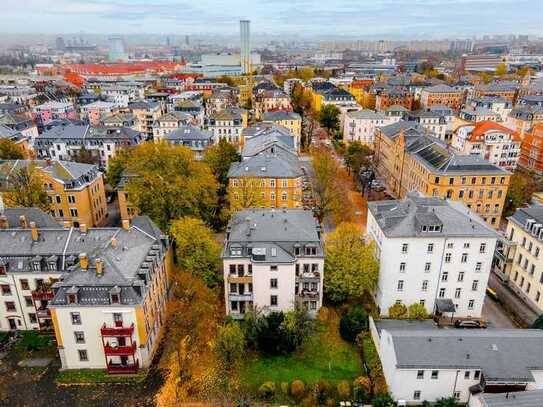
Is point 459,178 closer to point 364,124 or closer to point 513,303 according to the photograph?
point 513,303

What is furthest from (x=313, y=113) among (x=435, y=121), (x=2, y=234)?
(x=2, y=234)

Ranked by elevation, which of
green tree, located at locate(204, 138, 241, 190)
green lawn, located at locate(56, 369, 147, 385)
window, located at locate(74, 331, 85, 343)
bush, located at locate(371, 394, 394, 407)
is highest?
green tree, located at locate(204, 138, 241, 190)

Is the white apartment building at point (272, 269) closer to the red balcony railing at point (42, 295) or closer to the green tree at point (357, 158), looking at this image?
the red balcony railing at point (42, 295)

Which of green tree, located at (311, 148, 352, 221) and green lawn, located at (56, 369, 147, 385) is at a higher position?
green tree, located at (311, 148, 352, 221)

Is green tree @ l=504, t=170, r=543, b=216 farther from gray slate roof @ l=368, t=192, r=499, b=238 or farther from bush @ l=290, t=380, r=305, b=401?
bush @ l=290, t=380, r=305, b=401

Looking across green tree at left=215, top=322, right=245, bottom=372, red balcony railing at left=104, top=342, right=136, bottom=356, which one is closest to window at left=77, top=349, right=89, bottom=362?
red balcony railing at left=104, top=342, right=136, bottom=356
